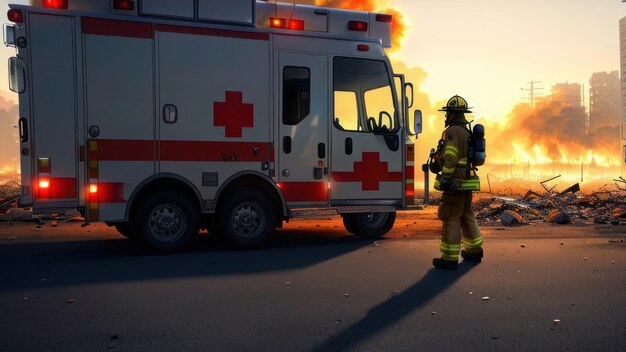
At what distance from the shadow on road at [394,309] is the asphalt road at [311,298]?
0.05 feet

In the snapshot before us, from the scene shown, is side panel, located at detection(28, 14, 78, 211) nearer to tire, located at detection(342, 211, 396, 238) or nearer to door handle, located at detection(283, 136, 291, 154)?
door handle, located at detection(283, 136, 291, 154)

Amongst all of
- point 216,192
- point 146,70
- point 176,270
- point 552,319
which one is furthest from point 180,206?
point 552,319

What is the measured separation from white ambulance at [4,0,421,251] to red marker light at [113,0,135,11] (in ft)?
0.04

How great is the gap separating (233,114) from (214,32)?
115 centimetres

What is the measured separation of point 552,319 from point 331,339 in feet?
6.18

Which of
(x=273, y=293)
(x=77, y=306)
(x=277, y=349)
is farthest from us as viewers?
(x=273, y=293)

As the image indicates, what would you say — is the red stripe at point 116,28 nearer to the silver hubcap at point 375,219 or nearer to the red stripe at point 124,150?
the red stripe at point 124,150

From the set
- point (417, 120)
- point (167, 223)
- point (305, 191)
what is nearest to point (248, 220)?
point (305, 191)

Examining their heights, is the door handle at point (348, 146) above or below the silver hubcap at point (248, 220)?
above

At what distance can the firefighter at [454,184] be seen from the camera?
7312mm

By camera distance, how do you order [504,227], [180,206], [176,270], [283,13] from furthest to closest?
[504,227] → [283,13] → [180,206] → [176,270]

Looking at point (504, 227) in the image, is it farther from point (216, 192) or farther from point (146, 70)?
point (146, 70)

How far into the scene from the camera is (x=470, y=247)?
779 centimetres

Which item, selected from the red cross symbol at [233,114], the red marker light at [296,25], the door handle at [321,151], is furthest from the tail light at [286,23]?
the door handle at [321,151]
